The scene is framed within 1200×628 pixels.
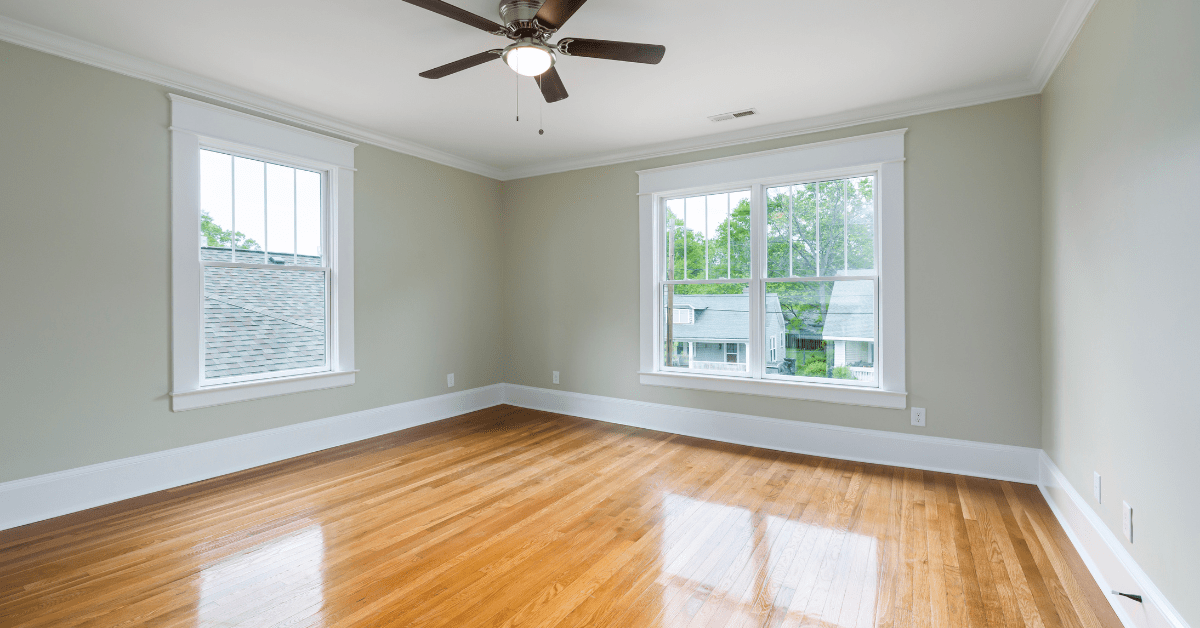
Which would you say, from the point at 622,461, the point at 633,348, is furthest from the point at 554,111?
the point at 622,461

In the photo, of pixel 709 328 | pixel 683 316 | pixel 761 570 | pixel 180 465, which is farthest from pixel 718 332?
pixel 180 465

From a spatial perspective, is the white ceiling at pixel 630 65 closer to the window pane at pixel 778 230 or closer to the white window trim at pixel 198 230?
the white window trim at pixel 198 230

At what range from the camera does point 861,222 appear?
3984 millimetres

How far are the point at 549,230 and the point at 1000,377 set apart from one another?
4.08 meters

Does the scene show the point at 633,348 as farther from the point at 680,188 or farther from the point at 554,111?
the point at 554,111

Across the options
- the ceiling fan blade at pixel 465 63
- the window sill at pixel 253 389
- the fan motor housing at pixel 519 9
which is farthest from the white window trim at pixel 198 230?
the fan motor housing at pixel 519 9

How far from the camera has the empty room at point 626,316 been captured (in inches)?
80.7

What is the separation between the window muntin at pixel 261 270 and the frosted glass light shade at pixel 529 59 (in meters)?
2.47

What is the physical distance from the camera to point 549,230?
18.3 feet

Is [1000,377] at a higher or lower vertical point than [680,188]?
lower

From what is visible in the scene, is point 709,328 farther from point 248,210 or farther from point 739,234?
point 248,210

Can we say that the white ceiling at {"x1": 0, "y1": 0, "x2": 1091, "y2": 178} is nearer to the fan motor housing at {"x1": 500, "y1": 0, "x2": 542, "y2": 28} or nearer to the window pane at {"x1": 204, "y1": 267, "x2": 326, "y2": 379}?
the fan motor housing at {"x1": 500, "y1": 0, "x2": 542, "y2": 28}

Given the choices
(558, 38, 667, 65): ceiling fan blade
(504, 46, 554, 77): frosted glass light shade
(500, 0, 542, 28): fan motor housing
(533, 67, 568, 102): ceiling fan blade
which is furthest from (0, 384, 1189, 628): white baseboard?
(500, 0, 542, 28): fan motor housing

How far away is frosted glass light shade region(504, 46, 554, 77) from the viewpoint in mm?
2447
